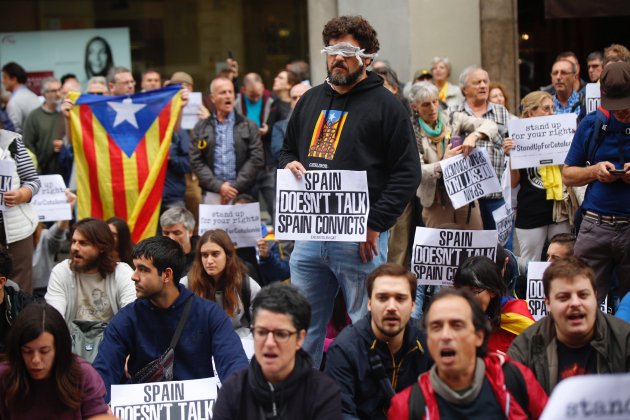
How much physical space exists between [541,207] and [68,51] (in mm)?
7874

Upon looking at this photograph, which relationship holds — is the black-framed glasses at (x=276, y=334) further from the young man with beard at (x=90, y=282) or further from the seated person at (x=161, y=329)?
the young man with beard at (x=90, y=282)

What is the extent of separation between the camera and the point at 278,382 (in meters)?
4.95

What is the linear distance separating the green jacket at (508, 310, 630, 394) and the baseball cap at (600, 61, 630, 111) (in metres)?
1.96

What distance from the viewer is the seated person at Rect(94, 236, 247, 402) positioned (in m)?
6.24

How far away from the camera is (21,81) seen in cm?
1323

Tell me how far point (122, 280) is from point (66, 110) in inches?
145

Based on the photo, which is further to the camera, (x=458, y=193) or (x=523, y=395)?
(x=458, y=193)

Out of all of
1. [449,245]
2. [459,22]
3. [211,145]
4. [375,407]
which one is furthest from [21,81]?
[375,407]

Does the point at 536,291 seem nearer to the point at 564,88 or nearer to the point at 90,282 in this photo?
the point at 90,282

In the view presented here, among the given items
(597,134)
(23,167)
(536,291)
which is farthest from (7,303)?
(597,134)

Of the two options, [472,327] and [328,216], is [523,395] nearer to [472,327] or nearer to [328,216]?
[472,327]

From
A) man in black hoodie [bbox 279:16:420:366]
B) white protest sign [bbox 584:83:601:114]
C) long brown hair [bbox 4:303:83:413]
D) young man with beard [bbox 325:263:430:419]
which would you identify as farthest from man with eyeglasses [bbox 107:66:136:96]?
young man with beard [bbox 325:263:430:419]

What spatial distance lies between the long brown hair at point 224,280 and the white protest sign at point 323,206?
44.4 inches

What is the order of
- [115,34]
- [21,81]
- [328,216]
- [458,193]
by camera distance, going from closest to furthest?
[328,216], [458,193], [21,81], [115,34]
